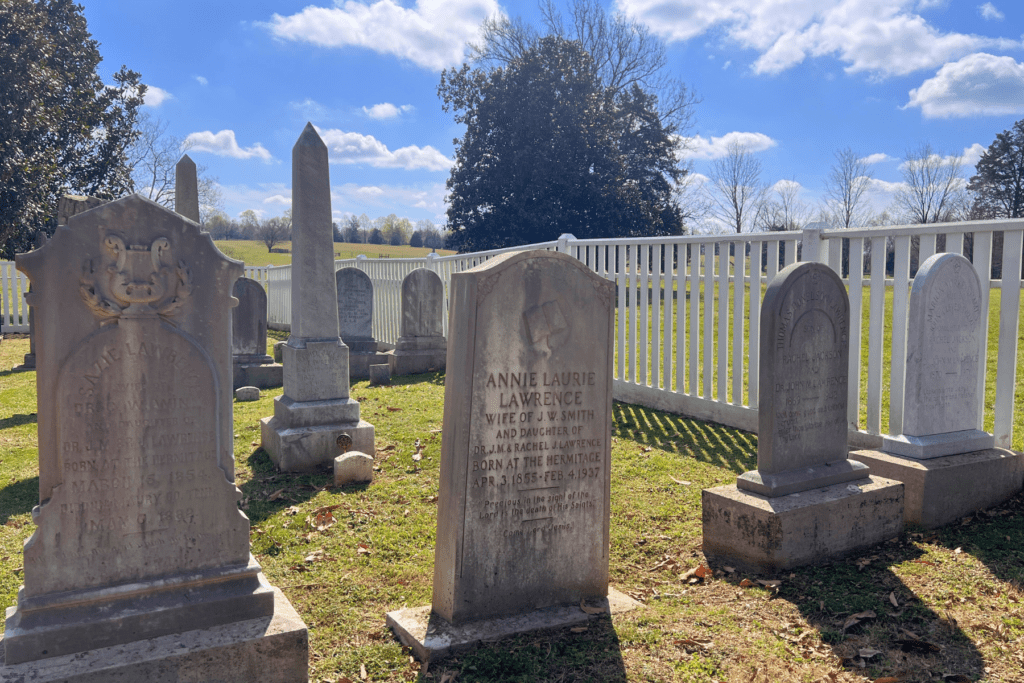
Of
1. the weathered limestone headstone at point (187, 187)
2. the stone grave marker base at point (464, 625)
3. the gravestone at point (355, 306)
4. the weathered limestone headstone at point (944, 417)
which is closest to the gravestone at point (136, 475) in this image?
the stone grave marker base at point (464, 625)

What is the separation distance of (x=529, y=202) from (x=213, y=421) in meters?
27.8

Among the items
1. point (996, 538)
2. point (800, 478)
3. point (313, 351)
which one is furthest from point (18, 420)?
point (996, 538)

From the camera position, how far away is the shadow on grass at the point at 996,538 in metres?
4.01

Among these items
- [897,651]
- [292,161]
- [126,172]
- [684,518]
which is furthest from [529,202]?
[897,651]

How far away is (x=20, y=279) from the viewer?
21906 millimetres

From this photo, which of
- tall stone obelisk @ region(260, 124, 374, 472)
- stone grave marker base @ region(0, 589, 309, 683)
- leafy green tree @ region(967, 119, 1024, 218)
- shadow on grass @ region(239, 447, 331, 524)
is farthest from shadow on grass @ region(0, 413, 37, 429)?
leafy green tree @ region(967, 119, 1024, 218)

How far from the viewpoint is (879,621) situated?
3.47m

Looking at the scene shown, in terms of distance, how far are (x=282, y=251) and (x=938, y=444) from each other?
205ft

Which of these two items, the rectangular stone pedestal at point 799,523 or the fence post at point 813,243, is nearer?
the rectangular stone pedestal at point 799,523

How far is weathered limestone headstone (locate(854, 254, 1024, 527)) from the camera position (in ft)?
15.3

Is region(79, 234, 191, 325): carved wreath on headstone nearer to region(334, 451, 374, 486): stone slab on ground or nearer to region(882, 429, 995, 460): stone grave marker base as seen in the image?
region(334, 451, 374, 486): stone slab on ground

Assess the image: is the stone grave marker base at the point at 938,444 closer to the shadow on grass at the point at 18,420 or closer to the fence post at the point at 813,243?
the fence post at the point at 813,243

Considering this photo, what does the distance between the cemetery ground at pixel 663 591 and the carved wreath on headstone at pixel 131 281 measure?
1738mm

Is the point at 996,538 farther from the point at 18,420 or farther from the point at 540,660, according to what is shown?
the point at 18,420
